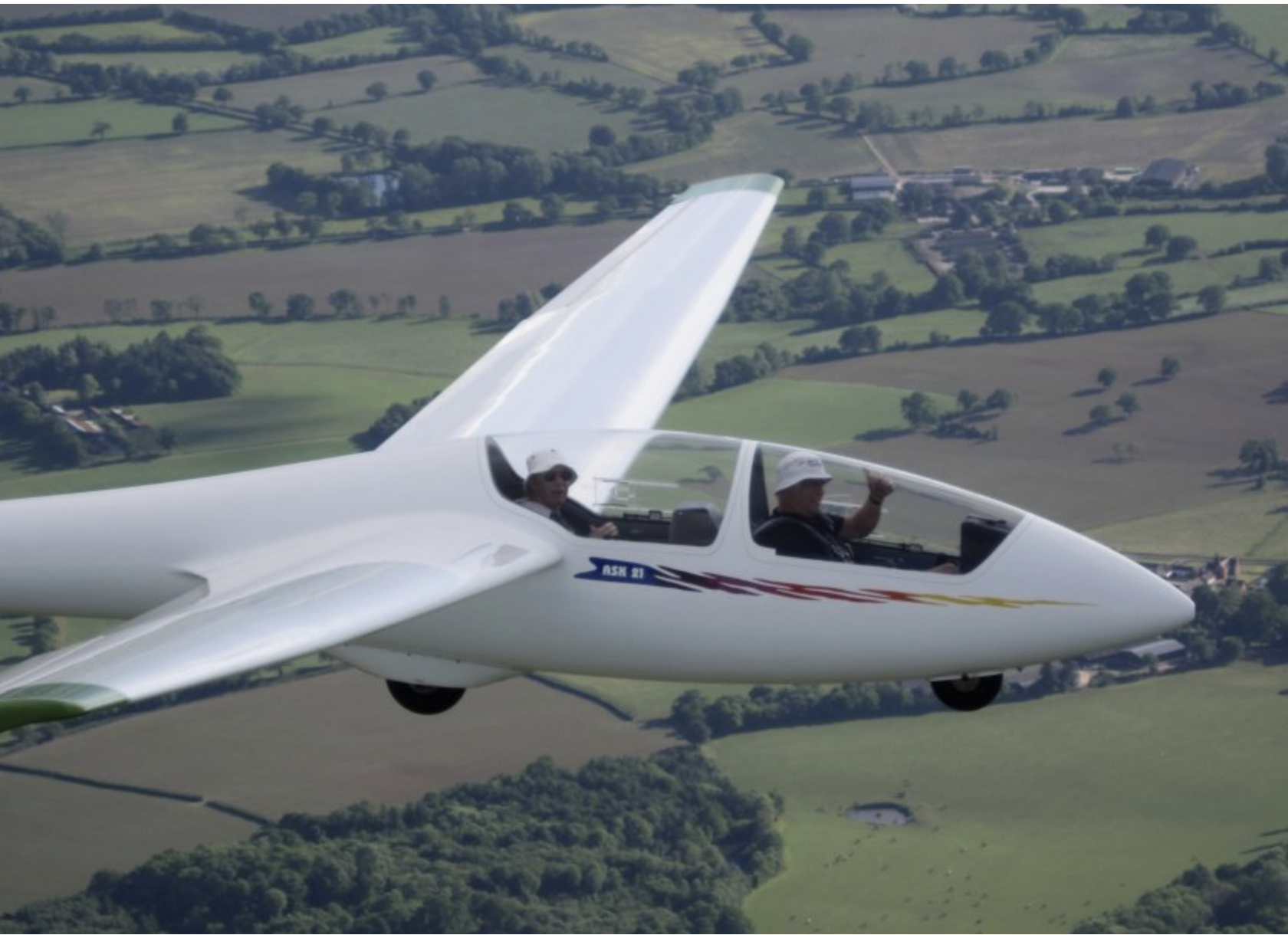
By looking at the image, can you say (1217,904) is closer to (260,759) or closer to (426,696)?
(260,759)

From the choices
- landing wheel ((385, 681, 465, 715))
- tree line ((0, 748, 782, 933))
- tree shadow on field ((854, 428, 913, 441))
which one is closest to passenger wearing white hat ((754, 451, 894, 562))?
landing wheel ((385, 681, 465, 715))

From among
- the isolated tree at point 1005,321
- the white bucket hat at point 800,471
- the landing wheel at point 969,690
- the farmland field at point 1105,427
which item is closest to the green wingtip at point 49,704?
the white bucket hat at point 800,471

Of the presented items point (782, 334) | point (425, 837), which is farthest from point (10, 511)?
point (782, 334)

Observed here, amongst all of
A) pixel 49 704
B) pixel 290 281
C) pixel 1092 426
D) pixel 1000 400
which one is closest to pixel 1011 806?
pixel 1092 426

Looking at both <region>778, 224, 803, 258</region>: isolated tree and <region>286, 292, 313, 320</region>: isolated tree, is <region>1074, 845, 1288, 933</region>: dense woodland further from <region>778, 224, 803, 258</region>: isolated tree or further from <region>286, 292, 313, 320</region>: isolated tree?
<region>778, 224, 803, 258</region>: isolated tree

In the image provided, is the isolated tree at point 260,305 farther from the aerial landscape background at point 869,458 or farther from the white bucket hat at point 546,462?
the white bucket hat at point 546,462

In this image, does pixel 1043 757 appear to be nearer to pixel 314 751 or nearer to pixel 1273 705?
pixel 1273 705
